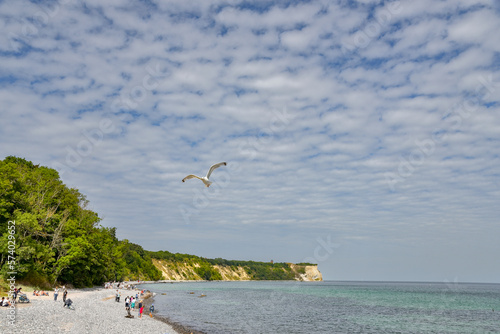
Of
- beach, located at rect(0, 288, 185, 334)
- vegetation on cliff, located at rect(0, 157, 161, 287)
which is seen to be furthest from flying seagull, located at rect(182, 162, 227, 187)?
vegetation on cliff, located at rect(0, 157, 161, 287)

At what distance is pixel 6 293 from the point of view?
1580 inches

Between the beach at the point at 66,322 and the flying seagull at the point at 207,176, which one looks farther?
the beach at the point at 66,322

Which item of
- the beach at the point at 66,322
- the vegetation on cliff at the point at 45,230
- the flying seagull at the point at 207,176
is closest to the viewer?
the flying seagull at the point at 207,176

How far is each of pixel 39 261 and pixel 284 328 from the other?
1708 inches

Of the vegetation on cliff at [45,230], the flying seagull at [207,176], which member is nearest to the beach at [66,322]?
the vegetation on cliff at [45,230]

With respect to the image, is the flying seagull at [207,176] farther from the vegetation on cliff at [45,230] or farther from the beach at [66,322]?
the vegetation on cliff at [45,230]

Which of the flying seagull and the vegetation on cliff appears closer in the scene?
the flying seagull

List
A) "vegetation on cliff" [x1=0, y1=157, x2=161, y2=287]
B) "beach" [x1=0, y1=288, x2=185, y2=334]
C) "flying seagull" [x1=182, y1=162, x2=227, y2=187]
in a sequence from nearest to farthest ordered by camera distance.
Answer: "flying seagull" [x1=182, y1=162, x2=227, y2=187]
"beach" [x1=0, y1=288, x2=185, y2=334]
"vegetation on cliff" [x1=0, y1=157, x2=161, y2=287]

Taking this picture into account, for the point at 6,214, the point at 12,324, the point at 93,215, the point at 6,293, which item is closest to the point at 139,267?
the point at 93,215

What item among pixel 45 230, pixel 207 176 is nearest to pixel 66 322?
pixel 207 176

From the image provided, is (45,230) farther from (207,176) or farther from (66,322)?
(207,176)

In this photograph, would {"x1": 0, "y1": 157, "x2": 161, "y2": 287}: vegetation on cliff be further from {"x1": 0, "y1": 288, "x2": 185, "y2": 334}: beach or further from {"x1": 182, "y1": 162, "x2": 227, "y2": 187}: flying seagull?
{"x1": 182, "y1": 162, "x2": 227, "y2": 187}: flying seagull

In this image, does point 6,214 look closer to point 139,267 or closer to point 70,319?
point 70,319

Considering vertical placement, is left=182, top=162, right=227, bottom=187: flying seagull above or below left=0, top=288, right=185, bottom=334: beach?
above
